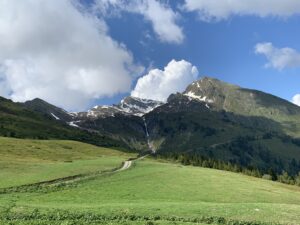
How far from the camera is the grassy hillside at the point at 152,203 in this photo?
41.5 metres

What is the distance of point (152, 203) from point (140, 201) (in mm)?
4737

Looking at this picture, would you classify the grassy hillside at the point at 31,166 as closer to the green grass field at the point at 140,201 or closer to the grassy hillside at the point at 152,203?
the green grass field at the point at 140,201

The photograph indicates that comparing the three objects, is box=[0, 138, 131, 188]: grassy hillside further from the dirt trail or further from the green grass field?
the dirt trail

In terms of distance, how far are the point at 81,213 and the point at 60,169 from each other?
5568 cm

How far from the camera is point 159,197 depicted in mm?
65875

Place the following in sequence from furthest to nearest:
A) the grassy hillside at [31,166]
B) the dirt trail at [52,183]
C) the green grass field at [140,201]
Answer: the grassy hillside at [31,166] < the dirt trail at [52,183] < the green grass field at [140,201]

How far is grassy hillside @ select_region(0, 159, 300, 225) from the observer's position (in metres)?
41.5

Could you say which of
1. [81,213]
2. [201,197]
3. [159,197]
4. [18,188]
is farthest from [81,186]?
[81,213]

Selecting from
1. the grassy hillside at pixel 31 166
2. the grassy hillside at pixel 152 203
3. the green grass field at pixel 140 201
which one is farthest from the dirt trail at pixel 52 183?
the grassy hillside at pixel 152 203

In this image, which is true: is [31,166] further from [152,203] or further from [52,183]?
[152,203]

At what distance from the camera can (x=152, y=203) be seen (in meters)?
53.6

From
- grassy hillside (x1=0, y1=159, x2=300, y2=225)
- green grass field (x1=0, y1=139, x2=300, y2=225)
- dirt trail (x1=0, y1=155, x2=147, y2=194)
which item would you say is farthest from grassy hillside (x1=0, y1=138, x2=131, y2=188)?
grassy hillside (x1=0, y1=159, x2=300, y2=225)

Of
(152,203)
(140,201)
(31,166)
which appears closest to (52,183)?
(31,166)

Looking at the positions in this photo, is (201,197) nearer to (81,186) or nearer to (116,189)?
(116,189)
